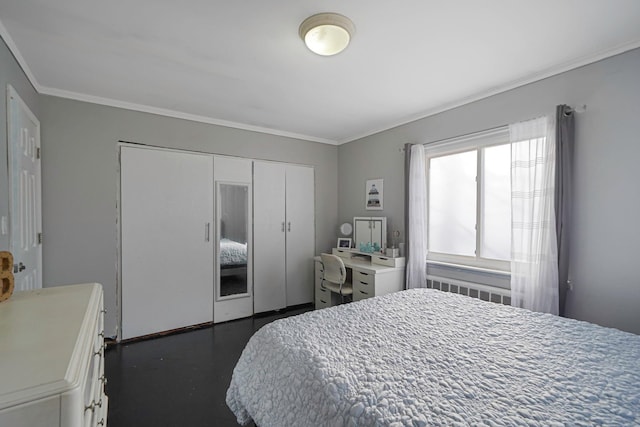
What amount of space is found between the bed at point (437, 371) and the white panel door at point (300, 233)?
2.23 meters

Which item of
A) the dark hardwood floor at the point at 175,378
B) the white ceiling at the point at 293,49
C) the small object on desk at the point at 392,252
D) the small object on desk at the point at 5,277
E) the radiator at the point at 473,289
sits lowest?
the dark hardwood floor at the point at 175,378

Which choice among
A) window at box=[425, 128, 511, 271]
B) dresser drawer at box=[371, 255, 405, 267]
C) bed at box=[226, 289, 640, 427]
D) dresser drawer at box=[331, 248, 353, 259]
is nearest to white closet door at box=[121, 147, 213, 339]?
dresser drawer at box=[331, 248, 353, 259]

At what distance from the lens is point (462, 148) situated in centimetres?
304

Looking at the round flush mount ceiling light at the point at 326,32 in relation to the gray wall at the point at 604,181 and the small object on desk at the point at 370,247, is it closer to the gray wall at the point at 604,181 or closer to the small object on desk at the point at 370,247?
the gray wall at the point at 604,181

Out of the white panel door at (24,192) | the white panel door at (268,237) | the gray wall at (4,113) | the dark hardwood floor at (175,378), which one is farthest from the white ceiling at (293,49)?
the dark hardwood floor at (175,378)

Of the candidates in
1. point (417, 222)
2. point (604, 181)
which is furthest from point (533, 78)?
point (417, 222)

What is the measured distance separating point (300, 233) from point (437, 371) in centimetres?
311

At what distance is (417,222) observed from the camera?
3.27m

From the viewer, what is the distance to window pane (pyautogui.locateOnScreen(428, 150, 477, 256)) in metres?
3.04

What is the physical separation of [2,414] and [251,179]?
131 inches

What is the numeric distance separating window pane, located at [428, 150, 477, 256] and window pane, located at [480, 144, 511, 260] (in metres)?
0.12

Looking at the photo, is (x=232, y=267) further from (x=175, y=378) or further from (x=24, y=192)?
(x=24, y=192)

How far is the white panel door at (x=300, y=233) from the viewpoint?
4.16 metres

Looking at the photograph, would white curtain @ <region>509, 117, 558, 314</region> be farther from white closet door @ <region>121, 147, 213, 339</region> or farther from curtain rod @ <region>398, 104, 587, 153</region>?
white closet door @ <region>121, 147, 213, 339</region>
